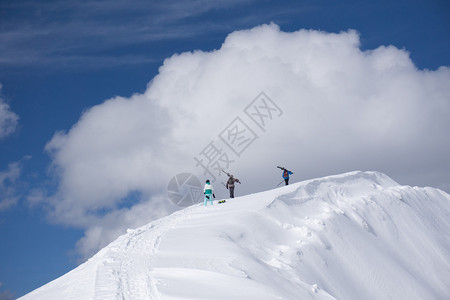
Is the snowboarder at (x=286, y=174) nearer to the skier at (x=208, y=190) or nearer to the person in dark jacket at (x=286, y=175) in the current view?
the person in dark jacket at (x=286, y=175)

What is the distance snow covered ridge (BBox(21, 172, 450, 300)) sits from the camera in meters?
11.2

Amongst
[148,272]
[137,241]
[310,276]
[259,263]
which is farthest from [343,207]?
[148,272]

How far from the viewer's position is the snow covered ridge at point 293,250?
11234 mm

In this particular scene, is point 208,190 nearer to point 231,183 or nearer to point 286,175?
point 231,183

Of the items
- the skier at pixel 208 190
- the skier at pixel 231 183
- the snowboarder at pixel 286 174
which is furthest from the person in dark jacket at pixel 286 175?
the skier at pixel 208 190

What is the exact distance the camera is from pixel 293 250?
60.3 ft

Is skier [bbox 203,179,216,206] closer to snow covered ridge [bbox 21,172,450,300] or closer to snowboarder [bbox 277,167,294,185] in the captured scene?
snow covered ridge [bbox 21,172,450,300]

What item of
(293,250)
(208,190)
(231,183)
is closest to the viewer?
(293,250)

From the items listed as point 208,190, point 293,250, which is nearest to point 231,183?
point 208,190

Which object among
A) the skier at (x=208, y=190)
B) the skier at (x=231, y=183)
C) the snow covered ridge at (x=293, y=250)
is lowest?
the snow covered ridge at (x=293, y=250)

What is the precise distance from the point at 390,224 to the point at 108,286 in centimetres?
2352

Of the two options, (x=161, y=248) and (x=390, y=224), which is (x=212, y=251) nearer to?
(x=161, y=248)

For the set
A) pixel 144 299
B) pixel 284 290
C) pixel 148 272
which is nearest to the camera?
pixel 144 299

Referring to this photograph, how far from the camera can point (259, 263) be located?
1458 centimetres
